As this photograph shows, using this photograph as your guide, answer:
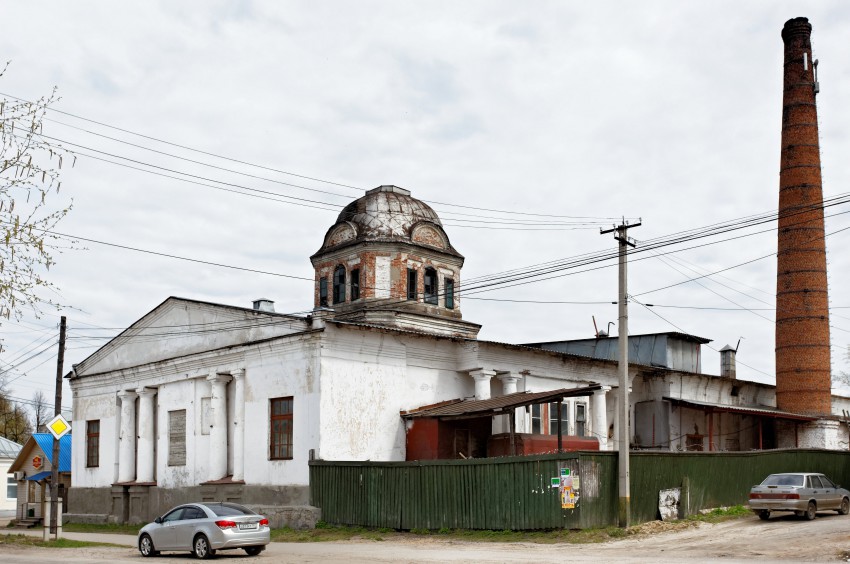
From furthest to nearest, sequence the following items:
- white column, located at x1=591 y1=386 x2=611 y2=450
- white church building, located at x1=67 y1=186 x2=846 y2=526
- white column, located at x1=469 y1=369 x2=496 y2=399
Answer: white column, located at x1=591 y1=386 x2=611 y2=450, white column, located at x1=469 y1=369 x2=496 y2=399, white church building, located at x1=67 y1=186 x2=846 y2=526

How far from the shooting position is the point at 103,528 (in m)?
35.8

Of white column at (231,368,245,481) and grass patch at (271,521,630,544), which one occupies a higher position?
white column at (231,368,245,481)

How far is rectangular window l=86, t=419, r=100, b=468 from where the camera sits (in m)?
39.6

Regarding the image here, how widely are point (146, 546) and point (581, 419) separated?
19.1 meters

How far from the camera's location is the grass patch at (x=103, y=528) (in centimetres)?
3349

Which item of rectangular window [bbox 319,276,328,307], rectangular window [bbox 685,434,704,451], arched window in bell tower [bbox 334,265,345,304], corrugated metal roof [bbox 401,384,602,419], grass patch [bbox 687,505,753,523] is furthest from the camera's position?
rectangular window [bbox 685,434,704,451]

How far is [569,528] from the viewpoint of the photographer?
23.2m

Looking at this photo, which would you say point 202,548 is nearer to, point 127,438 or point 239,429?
point 239,429

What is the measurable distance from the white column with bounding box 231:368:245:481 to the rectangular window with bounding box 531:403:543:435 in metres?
10.1

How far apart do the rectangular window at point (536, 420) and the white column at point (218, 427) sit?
10.7 m

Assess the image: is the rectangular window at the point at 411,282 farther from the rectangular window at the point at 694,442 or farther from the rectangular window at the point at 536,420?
the rectangular window at the point at 694,442

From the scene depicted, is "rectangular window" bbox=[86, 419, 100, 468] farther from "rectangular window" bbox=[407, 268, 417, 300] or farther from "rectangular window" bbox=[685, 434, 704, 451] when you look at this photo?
"rectangular window" bbox=[685, 434, 704, 451]

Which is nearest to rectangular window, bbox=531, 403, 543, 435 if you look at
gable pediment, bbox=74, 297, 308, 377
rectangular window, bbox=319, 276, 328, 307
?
gable pediment, bbox=74, 297, 308, 377

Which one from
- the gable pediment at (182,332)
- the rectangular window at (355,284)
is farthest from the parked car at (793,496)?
the rectangular window at (355,284)
